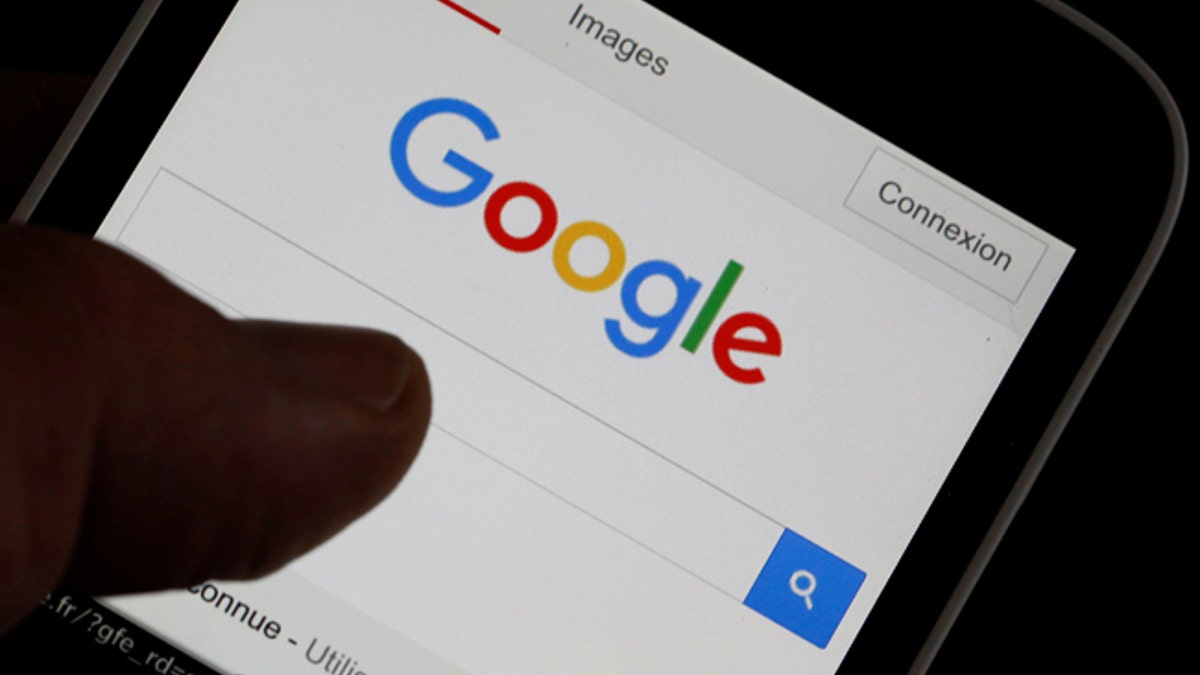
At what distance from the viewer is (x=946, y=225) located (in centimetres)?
38

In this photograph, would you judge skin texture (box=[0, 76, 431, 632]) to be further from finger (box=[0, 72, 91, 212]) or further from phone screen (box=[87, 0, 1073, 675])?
finger (box=[0, 72, 91, 212])

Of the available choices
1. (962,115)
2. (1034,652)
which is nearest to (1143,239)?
(962,115)

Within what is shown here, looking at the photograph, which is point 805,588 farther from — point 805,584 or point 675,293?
point 675,293

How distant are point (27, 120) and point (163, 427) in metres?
0.28

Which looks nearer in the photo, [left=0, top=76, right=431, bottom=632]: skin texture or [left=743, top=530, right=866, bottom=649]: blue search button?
[left=0, top=76, right=431, bottom=632]: skin texture

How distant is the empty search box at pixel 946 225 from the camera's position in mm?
382

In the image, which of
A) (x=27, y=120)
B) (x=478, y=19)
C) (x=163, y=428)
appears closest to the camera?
(x=163, y=428)

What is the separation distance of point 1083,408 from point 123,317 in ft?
1.25

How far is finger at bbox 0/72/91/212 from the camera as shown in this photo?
1.60 feet

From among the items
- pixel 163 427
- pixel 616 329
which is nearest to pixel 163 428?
pixel 163 427

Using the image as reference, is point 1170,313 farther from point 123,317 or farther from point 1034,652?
point 123,317

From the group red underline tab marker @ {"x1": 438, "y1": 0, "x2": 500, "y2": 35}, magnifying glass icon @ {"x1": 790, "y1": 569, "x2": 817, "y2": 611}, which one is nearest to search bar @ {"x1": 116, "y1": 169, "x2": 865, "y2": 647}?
magnifying glass icon @ {"x1": 790, "y1": 569, "x2": 817, "y2": 611}

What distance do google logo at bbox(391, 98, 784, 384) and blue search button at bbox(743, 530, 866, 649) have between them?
0.21 feet

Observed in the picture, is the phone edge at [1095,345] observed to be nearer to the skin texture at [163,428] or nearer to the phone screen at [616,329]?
the phone screen at [616,329]
